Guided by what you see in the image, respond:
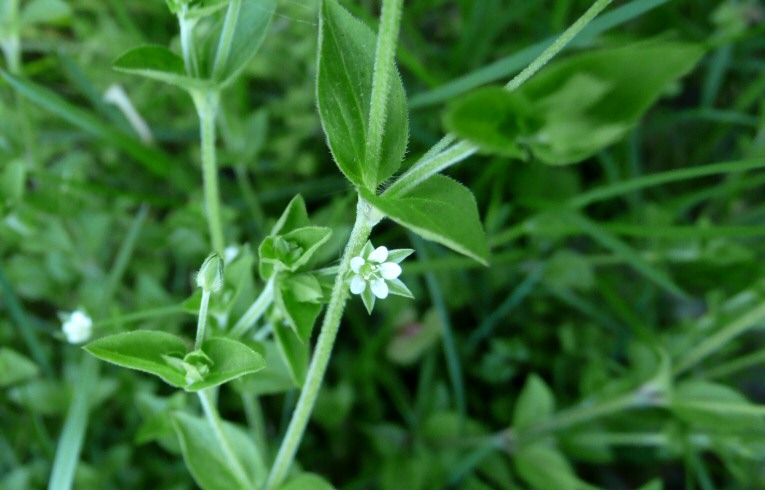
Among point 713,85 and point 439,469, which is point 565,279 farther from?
point 713,85

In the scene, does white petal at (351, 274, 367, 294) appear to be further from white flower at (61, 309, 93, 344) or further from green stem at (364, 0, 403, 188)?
white flower at (61, 309, 93, 344)

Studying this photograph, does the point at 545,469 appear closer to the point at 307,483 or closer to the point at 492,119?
the point at 307,483

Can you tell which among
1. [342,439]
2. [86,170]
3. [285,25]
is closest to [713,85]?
[285,25]

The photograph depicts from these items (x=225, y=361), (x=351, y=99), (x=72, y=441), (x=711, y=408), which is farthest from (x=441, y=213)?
(x=711, y=408)

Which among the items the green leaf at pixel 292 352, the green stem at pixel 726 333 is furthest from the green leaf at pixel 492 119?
the green stem at pixel 726 333

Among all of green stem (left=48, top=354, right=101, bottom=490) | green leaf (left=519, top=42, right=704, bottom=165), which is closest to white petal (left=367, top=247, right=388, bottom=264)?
green leaf (left=519, top=42, right=704, bottom=165)

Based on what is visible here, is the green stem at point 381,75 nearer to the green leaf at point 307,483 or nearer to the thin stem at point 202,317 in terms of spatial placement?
the thin stem at point 202,317
